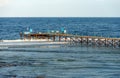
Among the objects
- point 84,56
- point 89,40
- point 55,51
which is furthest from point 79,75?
point 89,40

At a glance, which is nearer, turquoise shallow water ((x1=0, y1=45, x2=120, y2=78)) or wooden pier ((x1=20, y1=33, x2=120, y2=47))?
turquoise shallow water ((x1=0, y1=45, x2=120, y2=78))

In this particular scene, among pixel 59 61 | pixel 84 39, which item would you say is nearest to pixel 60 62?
pixel 59 61

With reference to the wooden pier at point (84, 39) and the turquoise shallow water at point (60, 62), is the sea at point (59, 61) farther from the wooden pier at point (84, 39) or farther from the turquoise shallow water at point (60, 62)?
the wooden pier at point (84, 39)

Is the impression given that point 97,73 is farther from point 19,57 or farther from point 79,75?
point 19,57

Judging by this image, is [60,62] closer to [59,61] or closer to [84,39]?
[59,61]

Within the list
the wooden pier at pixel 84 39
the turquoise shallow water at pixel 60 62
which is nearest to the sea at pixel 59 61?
the turquoise shallow water at pixel 60 62

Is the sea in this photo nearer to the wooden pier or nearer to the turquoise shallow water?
the turquoise shallow water

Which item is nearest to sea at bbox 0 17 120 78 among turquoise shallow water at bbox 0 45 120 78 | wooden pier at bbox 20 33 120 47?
turquoise shallow water at bbox 0 45 120 78

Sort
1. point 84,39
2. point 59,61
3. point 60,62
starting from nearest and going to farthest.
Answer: point 60,62 → point 59,61 → point 84,39

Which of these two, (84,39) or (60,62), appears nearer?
(60,62)

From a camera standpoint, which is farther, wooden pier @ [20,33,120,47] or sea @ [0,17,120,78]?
wooden pier @ [20,33,120,47]

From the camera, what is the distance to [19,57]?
74.3m

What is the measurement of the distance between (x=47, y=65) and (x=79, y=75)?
35.4 feet

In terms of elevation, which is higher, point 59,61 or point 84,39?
point 84,39
